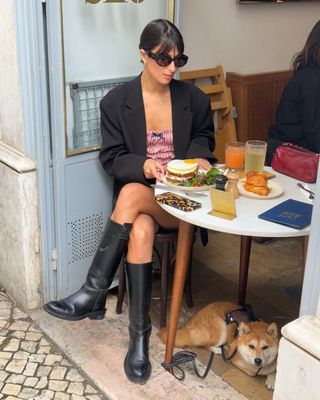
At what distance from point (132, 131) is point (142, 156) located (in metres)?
0.14

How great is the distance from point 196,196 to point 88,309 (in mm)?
802

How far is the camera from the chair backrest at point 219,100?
383 centimetres

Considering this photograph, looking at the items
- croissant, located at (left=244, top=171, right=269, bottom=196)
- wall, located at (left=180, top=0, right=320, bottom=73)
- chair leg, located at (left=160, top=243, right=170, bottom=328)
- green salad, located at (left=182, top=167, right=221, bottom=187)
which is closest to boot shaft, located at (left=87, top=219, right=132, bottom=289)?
chair leg, located at (left=160, top=243, right=170, bottom=328)

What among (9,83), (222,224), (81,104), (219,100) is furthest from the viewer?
(219,100)

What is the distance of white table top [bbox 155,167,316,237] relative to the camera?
199cm

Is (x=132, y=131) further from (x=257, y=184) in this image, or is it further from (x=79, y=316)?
(x=79, y=316)

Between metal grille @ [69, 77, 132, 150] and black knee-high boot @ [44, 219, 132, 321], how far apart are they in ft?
1.54

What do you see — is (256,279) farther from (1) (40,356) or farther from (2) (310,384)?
(2) (310,384)

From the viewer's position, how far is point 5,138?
2.80 m

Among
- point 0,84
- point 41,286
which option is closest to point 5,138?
point 0,84

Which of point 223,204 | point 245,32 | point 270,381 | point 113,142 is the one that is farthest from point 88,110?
point 245,32

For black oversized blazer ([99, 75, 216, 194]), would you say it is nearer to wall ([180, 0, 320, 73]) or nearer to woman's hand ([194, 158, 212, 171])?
woman's hand ([194, 158, 212, 171])

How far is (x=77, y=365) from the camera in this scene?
99.2 inches

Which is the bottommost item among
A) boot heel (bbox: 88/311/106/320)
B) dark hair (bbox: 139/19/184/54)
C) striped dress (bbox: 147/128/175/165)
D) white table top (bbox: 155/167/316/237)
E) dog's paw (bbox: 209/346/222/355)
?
dog's paw (bbox: 209/346/222/355)
